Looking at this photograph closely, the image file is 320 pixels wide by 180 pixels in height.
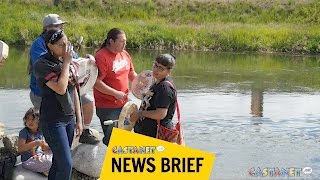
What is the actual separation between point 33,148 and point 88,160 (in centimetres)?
61

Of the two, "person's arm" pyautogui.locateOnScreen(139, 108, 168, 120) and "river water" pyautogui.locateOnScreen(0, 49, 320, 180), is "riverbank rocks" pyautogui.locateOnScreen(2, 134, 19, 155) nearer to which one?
"person's arm" pyautogui.locateOnScreen(139, 108, 168, 120)

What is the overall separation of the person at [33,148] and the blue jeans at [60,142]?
3.09 feet

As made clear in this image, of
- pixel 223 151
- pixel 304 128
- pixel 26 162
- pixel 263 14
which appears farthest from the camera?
pixel 263 14

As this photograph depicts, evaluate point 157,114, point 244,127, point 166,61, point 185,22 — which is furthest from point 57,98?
point 185,22

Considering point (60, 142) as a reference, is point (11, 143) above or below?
below

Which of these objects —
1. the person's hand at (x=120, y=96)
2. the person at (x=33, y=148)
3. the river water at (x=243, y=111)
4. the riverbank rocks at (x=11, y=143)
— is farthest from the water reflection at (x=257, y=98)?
the person at (x=33, y=148)

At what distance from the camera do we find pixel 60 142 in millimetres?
5633

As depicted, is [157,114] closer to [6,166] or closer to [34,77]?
[34,77]

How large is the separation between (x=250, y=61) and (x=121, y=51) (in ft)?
59.9

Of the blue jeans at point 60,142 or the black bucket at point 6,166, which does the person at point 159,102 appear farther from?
the black bucket at point 6,166

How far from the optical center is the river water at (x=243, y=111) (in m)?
8.72

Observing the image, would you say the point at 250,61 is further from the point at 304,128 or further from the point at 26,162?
the point at 26,162

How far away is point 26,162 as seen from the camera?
676 centimetres

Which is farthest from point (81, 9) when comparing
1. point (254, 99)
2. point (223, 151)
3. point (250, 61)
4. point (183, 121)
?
point (223, 151)
